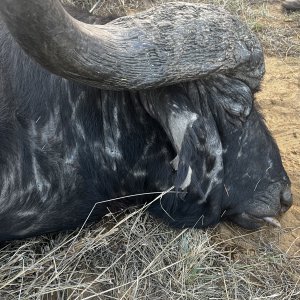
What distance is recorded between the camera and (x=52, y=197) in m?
2.69

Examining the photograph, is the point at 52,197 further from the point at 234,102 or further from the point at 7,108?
the point at 234,102

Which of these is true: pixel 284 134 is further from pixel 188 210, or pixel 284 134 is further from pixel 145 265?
pixel 145 265

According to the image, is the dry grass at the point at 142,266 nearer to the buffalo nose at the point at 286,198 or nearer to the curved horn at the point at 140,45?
the buffalo nose at the point at 286,198

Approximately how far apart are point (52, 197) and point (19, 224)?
0.20 metres

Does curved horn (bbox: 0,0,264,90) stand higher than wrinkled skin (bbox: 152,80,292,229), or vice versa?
curved horn (bbox: 0,0,264,90)

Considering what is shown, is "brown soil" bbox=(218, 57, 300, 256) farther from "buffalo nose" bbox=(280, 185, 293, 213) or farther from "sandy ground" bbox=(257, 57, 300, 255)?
"buffalo nose" bbox=(280, 185, 293, 213)

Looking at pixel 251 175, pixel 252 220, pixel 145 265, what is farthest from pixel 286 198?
pixel 145 265

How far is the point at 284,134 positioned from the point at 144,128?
68.2 inches

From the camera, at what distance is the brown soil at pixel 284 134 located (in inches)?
126

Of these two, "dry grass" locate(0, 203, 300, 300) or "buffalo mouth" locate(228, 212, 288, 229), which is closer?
"dry grass" locate(0, 203, 300, 300)

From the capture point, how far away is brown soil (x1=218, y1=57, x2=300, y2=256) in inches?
126

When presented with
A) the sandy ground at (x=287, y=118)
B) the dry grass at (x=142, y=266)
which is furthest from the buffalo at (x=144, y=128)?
the sandy ground at (x=287, y=118)

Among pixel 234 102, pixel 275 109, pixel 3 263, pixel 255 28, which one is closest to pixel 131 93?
pixel 234 102

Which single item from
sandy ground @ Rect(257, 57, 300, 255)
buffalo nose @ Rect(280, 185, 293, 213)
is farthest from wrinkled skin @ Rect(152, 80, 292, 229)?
sandy ground @ Rect(257, 57, 300, 255)
